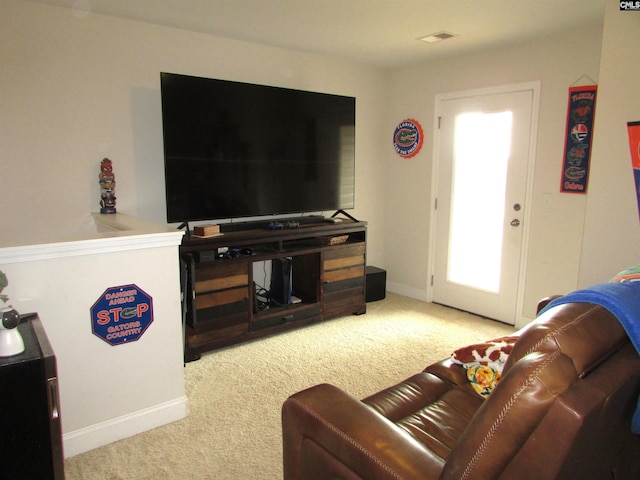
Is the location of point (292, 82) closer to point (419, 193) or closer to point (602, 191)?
point (419, 193)

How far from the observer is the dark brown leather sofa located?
35.7 inches

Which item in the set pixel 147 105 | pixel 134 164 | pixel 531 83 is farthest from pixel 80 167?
pixel 531 83

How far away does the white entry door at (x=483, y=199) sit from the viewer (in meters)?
3.80

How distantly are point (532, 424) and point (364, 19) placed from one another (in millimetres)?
2978

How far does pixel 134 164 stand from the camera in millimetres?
3367

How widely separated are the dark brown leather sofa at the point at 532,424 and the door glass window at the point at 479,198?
9.34 feet

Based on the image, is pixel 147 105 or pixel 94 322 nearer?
pixel 94 322

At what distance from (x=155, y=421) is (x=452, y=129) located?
3.53m

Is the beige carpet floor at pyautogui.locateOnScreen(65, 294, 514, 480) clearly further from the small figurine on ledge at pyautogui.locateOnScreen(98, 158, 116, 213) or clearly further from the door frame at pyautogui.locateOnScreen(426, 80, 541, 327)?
the small figurine on ledge at pyautogui.locateOnScreen(98, 158, 116, 213)

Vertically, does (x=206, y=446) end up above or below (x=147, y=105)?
below

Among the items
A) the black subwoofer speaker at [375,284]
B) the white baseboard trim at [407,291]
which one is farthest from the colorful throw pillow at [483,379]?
the white baseboard trim at [407,291]

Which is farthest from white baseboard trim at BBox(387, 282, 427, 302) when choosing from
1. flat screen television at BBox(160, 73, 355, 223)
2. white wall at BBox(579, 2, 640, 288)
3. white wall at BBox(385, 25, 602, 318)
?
white wall at BBox(579, 2, 640, 288)

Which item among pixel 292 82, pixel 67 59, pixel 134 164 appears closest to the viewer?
pixel 67 59

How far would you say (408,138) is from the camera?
4.64m
